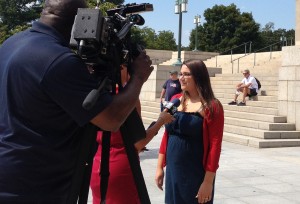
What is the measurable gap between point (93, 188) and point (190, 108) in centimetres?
118

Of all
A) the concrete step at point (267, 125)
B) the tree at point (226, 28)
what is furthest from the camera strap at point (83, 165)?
the tree at point (226, 28)

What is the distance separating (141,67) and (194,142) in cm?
191

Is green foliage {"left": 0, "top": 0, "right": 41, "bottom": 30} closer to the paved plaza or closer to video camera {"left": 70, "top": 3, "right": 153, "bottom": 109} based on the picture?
the paved plaza

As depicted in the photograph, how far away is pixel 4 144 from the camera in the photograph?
6.88 ft

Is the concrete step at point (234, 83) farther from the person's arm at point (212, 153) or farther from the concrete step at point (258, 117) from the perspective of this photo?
the person's arm at point (212, 153)

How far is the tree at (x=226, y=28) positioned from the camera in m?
64.6

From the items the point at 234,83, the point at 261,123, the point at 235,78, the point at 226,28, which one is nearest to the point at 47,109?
the point at 261,123

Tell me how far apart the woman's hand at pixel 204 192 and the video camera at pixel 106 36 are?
191 centimetres

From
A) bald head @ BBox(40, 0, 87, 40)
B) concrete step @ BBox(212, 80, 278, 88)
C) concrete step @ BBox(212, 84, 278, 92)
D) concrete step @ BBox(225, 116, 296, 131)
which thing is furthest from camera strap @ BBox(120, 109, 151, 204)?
concrete step @ BBox(212, 80, 278, 88)

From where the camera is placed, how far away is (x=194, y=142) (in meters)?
3.95

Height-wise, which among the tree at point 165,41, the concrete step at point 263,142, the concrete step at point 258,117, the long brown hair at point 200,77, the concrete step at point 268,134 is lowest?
the concrete step at point 263,142

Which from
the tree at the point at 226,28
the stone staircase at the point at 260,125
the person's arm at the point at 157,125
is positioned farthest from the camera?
the tree at the point at 226,28

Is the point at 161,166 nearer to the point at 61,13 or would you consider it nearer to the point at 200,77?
the point at 200,77

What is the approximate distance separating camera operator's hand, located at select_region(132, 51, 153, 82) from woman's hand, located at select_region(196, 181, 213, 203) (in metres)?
1.84
